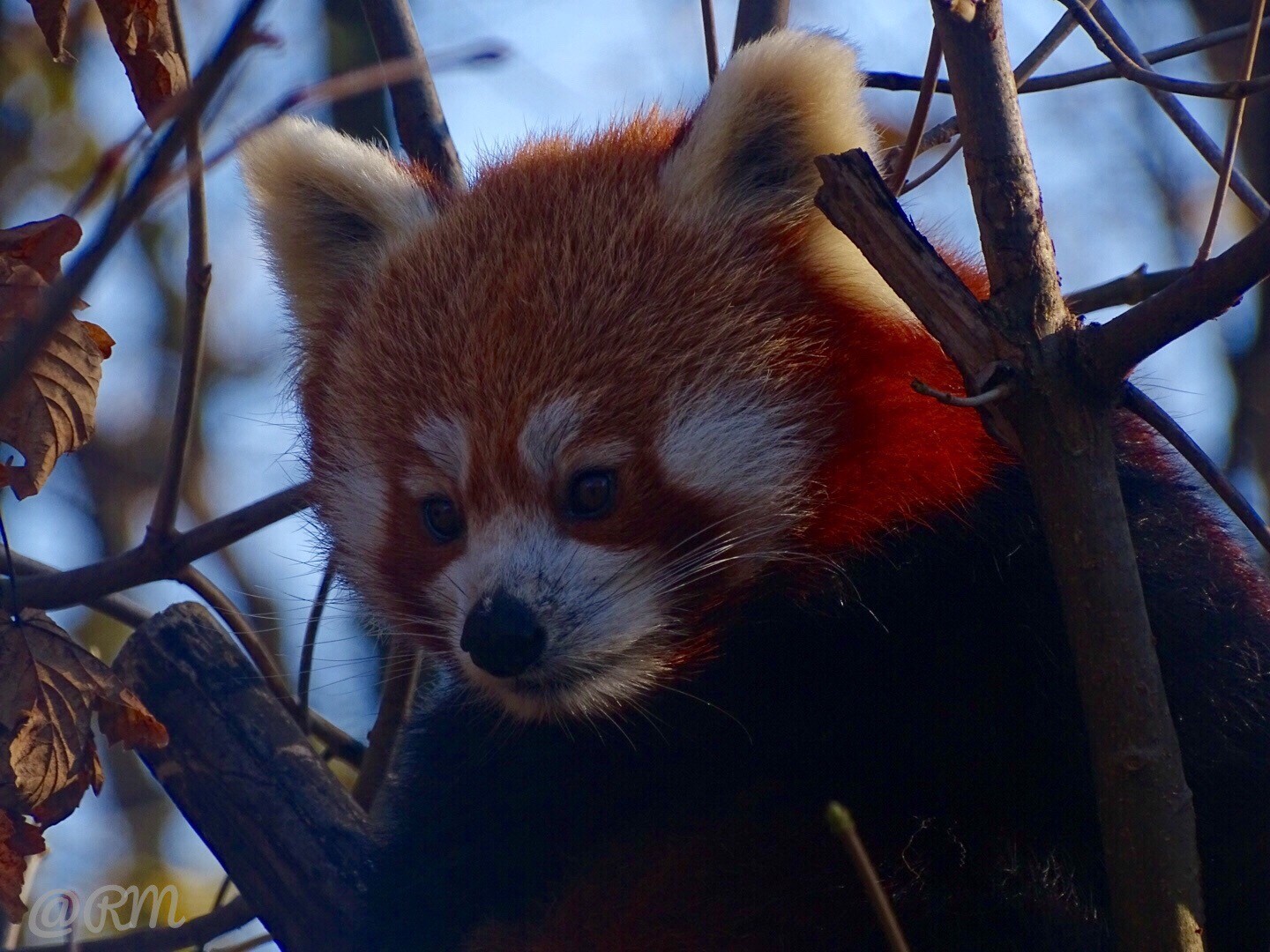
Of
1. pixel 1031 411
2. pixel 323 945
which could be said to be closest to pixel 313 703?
pixel 323 945

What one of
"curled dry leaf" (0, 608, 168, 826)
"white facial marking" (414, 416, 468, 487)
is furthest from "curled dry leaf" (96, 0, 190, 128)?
"curled dry leaf" (0, 608, 168, 826)

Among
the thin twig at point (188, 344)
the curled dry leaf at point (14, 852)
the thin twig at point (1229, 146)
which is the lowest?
the curled dry leaf at point (14, 852)

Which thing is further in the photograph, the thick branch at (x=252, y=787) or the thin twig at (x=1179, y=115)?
the thick branch at (x=252, y=787)

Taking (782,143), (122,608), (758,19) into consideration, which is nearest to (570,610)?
(782,143)

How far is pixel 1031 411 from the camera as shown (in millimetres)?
2043

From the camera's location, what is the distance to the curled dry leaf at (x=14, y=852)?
2.78 meters

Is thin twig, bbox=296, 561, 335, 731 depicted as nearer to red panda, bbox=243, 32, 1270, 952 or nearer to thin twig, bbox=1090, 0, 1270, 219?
red panda, bbox=243, 32, 1270, 952

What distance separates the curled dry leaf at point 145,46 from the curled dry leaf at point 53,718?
1218 mm

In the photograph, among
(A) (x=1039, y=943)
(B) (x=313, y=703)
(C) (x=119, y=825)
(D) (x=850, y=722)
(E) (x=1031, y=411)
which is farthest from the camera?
(C) (x=119, y=825)

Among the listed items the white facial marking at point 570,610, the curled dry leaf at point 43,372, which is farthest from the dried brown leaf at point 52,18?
the white facial marking at point 570,610

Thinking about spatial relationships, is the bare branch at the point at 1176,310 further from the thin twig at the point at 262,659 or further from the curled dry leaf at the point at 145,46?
the thin twig at the point at 262,659

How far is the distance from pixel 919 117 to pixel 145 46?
5.48 ft

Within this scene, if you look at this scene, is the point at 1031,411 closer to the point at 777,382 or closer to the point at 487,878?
the point at 777,382

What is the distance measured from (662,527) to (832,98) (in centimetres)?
97
